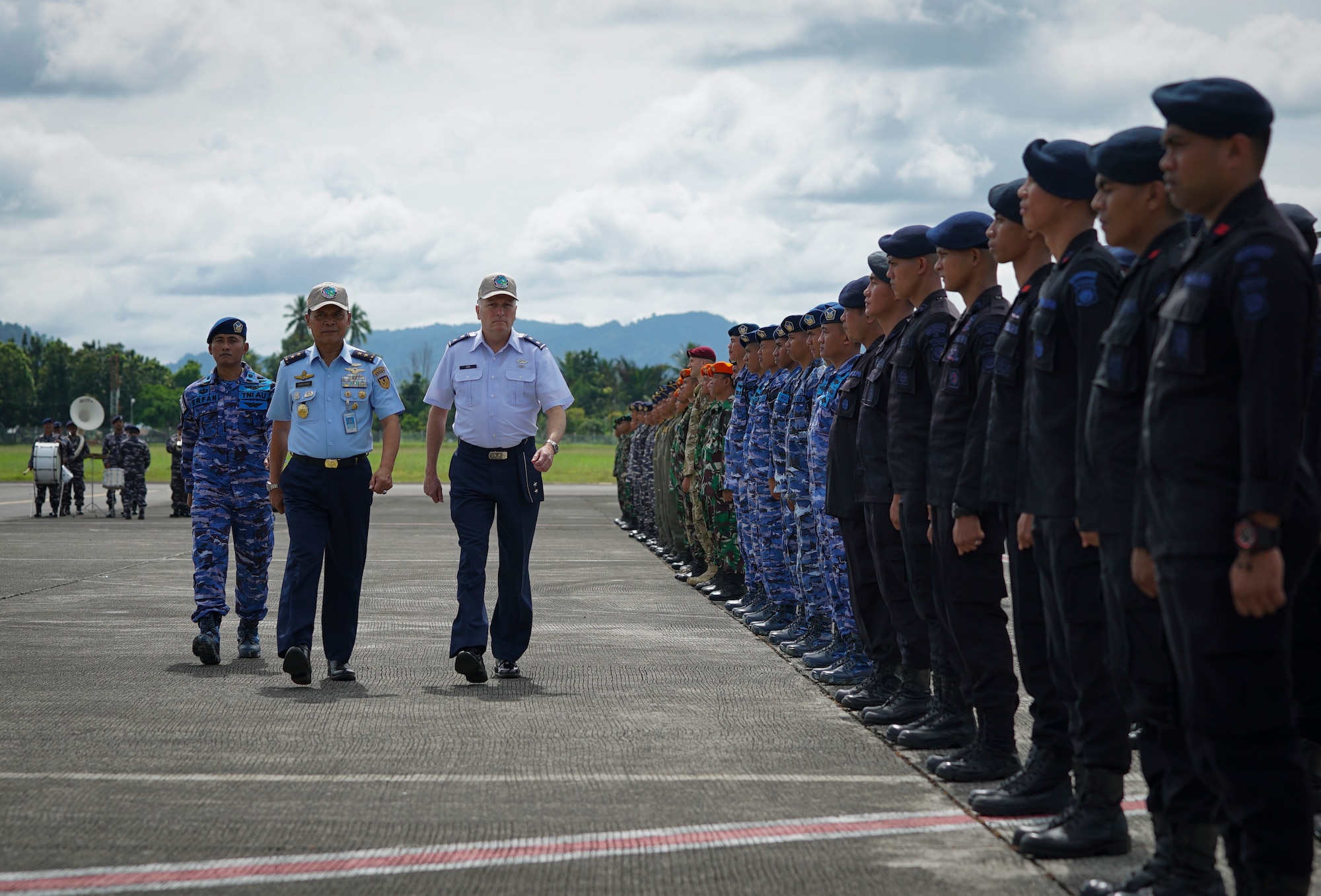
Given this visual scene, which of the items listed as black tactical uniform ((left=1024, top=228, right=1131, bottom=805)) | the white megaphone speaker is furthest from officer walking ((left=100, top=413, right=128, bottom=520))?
black tactical uniform ((left=1024, top=228, right=1131, bottom=805))

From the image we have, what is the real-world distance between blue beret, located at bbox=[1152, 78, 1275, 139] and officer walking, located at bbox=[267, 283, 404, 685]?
5.24 meters

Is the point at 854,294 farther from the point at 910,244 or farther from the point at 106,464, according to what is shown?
the point at 106,464

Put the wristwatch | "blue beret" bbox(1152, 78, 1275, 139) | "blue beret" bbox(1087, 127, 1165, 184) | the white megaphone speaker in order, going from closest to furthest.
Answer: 1. the wristwatch
2. "blue beret" bbox(1152, 78, 1275, 139)
3. "blue beret" bbox(1087, 127, 1165, 184)
4. the white megaphone speaker

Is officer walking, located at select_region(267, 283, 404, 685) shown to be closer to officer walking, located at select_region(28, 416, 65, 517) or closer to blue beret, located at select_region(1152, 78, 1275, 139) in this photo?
blue beret, located at select_region(1152, 78, 1275, 139)

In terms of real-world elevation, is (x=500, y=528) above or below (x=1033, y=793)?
above

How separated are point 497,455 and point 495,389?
1.28ft

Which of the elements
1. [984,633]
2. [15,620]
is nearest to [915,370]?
[984,633]

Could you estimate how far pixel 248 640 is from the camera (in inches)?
352

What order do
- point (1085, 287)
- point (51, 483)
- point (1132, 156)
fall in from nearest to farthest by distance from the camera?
point (1132, 156) < point (1085, 287) < point (51, 483)

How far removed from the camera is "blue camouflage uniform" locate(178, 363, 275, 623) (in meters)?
8.85

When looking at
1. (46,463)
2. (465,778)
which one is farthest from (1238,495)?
(46,463)

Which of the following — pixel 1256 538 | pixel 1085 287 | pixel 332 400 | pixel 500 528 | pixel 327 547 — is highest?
pixel 1085 287

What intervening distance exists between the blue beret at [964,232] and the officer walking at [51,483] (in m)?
23.8

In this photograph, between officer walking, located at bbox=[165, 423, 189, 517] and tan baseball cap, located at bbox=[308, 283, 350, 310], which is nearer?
tan baseball cap, located at bbox=[308, 283, 350, 310]
